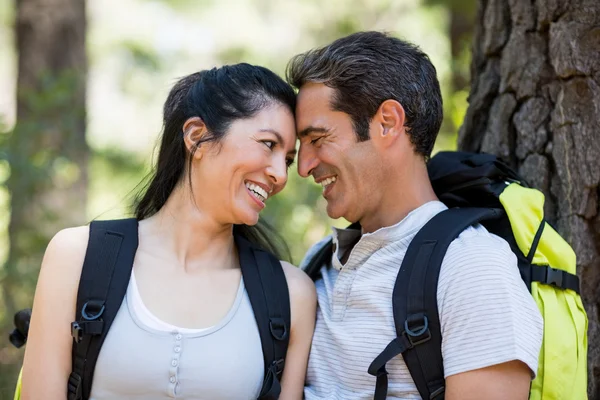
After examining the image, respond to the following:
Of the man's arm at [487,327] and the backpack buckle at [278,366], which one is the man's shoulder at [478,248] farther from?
the backpack buckle at [278,366]

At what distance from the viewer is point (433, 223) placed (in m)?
2.72

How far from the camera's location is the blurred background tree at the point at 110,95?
210 inches

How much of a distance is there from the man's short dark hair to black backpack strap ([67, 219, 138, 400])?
105 centimetres

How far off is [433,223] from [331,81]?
2.38 ft

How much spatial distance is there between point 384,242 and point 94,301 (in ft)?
3.65

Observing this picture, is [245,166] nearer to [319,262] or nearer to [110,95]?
[319,262]

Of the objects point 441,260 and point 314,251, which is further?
point 314,251

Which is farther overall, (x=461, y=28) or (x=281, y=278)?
(x=461, y=28)

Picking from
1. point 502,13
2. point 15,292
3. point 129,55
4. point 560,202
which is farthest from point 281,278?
point 129,55

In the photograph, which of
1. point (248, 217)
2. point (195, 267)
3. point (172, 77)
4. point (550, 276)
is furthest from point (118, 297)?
point (172, 77)

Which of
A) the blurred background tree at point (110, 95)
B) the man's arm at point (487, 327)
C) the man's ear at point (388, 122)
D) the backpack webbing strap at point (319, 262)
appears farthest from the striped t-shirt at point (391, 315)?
the blurred background tree at point (110, 95)

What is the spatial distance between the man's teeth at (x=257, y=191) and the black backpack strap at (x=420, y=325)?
0.64 m

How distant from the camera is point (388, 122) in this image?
9.73 feet

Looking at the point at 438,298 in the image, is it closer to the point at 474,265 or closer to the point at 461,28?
the point at 474,265
